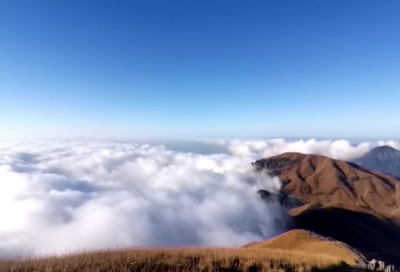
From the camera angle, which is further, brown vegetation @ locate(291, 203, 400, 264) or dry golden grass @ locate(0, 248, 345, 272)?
brown vegetation @ locate(291, 203, 400, 264)

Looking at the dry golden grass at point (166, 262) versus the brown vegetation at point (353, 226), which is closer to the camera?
the dry golden grass at point (166, 262)

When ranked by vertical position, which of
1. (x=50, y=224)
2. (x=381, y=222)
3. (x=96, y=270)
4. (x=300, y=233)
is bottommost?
(x=50, y=224)

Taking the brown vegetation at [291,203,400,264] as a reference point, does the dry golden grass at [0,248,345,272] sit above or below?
above

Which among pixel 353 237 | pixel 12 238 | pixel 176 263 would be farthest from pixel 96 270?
pixel 12 238

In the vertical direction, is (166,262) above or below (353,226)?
above

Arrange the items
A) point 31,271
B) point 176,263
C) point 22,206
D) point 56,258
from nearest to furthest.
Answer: point 31,271
point 56,258
point 176,263
point 22,206

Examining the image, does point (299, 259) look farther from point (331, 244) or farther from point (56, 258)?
point (331, 244)

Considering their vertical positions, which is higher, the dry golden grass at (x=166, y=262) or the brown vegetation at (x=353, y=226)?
the dry golden grass at (x=166, y=262)

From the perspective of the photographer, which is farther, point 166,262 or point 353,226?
point 353,226
